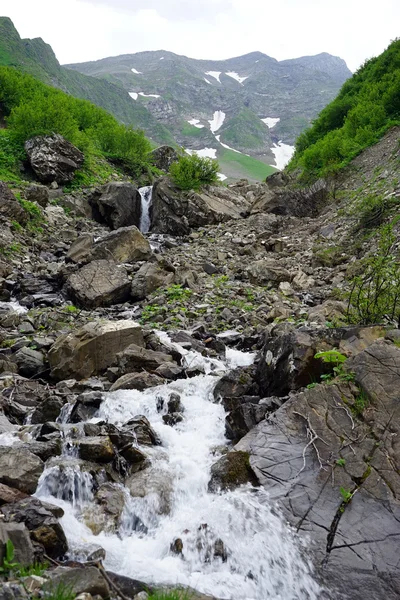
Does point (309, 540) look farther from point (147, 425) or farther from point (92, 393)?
point (92, 393)

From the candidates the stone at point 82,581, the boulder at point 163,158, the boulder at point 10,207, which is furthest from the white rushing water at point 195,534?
the boulder at point 163,158

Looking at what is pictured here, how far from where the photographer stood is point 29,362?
11750mm

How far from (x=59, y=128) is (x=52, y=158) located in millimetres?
4289

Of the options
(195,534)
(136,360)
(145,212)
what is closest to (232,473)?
(195,534)

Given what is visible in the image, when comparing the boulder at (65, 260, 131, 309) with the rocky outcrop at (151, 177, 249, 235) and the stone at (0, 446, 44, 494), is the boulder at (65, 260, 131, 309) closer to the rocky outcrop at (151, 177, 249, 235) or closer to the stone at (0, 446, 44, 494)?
the stone at (0, 446, 44, 494)

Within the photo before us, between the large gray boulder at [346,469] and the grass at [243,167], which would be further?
the grass at [243,167]

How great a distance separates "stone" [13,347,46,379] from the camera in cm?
1162

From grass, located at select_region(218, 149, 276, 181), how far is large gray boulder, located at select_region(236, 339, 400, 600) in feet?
423

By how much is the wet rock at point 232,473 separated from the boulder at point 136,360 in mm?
4666

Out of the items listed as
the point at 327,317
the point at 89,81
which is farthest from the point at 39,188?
the point at 89,81

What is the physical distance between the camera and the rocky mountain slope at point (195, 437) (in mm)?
5805

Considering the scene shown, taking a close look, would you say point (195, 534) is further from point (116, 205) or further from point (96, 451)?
point (116, 205)

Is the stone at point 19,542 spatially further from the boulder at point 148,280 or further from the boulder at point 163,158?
the boulder at point 163,158

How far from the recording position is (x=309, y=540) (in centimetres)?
607
